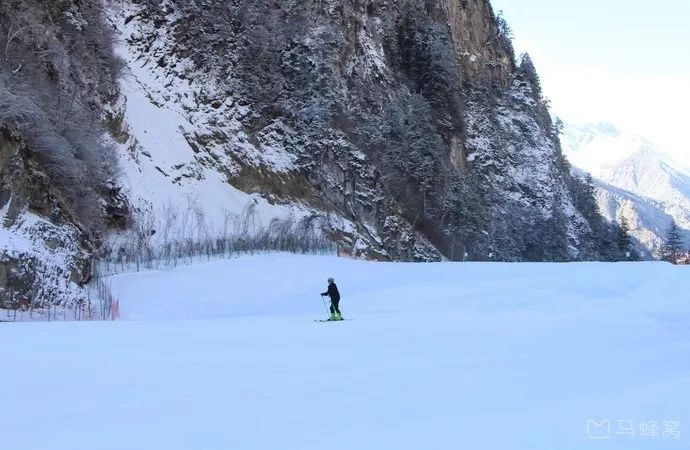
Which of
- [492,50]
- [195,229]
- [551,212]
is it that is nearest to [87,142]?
[195,229]

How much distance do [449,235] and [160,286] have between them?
2322cm

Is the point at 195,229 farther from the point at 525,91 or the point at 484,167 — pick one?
the point at 525,91

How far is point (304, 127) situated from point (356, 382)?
2620 cm

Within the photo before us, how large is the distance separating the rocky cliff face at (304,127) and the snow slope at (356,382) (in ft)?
27.3

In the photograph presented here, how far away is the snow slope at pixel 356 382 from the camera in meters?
4.37

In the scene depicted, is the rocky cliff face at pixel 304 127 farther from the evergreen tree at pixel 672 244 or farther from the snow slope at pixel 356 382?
the evergreen tree at pixel 672 244

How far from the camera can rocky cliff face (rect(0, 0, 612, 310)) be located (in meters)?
22.5

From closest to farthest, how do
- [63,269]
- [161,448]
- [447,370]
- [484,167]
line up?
[161,448] < [447,370] < [63,269] < [484,167]

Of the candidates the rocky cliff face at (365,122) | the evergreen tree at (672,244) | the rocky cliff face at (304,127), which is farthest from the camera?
the evergreen tree at (672,244)

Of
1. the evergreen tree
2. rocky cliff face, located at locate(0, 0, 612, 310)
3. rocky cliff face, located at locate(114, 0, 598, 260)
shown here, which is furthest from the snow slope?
the evergreen tree

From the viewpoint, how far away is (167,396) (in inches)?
209

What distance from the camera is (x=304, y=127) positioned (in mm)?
31219

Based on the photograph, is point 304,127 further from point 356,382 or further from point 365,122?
point 356,382

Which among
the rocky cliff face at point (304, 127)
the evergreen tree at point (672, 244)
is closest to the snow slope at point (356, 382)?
the rocky cliff face at point (304, 127)
